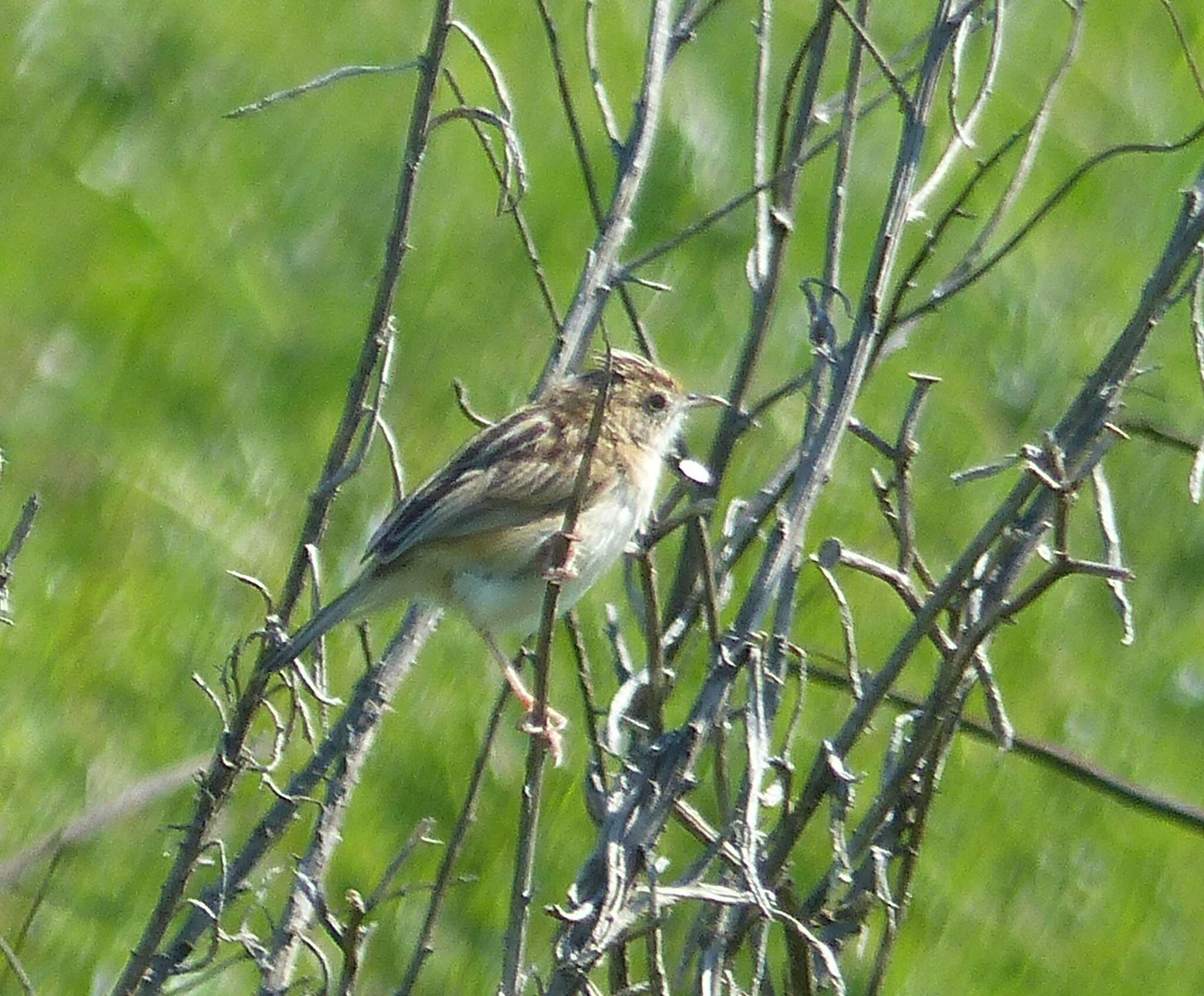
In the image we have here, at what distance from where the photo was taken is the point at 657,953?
371 cm

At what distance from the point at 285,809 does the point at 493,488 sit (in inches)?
56.3

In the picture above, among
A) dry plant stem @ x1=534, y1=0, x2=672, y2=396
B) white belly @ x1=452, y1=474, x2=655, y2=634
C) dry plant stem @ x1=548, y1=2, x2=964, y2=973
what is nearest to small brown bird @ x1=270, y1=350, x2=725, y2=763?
white belly @ x1=452, y1=474, x2=655, y2=634

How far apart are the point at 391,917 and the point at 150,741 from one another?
3.10 feet

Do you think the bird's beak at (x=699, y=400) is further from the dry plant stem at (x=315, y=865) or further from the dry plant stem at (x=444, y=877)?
the dry plant stem at (x=444, y=877)

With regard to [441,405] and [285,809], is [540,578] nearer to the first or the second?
[285,809]

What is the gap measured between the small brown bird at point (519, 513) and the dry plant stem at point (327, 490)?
92 centimetres

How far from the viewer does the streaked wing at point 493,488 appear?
503 cm

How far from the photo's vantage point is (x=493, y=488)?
201 inches

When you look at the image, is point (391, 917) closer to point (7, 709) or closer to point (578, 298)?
point (7, 709)

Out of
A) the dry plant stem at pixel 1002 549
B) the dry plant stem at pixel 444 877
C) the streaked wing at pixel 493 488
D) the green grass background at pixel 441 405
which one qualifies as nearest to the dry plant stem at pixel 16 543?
the dry plant stem at pixel 444 877

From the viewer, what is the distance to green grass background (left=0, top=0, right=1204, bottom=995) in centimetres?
640

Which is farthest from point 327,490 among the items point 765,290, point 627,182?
point 765,290

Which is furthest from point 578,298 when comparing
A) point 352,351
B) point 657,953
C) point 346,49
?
point 346,49

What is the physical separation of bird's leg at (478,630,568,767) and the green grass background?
125 centimetres
